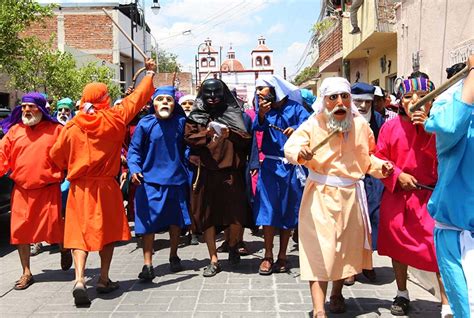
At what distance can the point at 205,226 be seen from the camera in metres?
5.67

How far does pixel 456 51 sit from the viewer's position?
8.49 metres

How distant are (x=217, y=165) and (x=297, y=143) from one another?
173 cm

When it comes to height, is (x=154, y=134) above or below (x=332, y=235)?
above

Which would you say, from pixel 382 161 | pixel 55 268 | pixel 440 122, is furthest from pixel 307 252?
pixel 55 268

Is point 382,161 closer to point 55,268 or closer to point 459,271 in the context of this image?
point 459,271

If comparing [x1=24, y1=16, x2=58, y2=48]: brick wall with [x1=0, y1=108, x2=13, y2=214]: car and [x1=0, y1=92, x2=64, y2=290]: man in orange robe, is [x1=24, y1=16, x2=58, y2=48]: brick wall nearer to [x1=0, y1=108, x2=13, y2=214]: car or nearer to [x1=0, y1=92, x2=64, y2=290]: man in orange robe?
[x1=0, y1=108, x2=13, y2=214]: car

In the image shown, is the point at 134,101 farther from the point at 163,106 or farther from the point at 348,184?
the point at 348,184

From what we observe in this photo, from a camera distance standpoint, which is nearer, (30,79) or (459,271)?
(459,271)

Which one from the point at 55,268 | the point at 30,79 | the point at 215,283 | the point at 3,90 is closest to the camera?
the point at 215,283

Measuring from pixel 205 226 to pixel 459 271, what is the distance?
10.7ft

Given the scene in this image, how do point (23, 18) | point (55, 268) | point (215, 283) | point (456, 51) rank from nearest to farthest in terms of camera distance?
1. point (215, 283)
2. point (55, 268)
3. point (456, 51)
4. point (23, 18)

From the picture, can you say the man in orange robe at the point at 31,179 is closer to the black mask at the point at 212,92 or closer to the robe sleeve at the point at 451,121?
the black mask at the point at 212,92

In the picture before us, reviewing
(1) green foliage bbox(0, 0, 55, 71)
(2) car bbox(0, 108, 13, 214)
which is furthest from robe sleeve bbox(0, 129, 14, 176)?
(1) green foliage bbox(0, 0, 55, 71)

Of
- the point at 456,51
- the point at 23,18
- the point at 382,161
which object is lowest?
the point at 382,161
